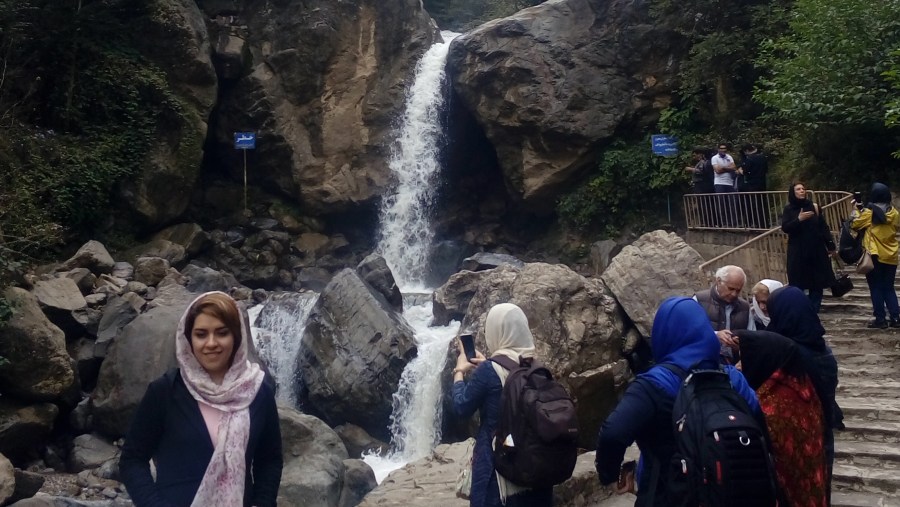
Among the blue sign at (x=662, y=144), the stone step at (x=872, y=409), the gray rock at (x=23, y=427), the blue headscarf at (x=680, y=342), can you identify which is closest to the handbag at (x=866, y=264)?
the stone step at (x=872, y=409)

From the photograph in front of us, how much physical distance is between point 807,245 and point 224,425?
7.22 m

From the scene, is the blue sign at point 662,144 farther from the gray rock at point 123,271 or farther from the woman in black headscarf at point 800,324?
the woman in black headscarf at point 800,324

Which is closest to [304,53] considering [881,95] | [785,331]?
[881,95]

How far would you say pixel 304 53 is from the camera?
1995 cm

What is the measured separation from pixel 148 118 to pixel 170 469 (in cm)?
1682

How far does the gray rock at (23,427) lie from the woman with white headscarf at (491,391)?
8515 millimetres

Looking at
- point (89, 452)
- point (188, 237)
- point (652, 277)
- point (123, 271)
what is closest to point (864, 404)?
point (652, 277)

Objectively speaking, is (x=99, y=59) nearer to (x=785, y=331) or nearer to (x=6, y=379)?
(x=6, y=379)

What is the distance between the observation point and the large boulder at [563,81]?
18.8m

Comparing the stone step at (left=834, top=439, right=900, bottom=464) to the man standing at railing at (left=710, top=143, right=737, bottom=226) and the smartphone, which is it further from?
the man standing at railing at (left=710, top=143, right=737, bottom=226)

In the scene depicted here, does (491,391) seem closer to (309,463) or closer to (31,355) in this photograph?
(309,463)

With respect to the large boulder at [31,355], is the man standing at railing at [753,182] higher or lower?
higher

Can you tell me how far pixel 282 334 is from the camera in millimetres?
13312

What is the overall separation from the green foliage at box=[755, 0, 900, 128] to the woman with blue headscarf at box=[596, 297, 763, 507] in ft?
36.7
